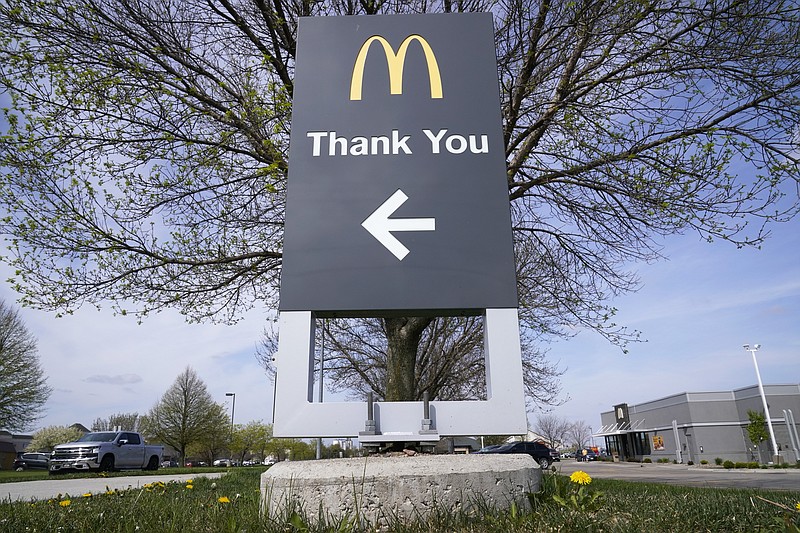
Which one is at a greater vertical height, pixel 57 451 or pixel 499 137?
pixel 499 137

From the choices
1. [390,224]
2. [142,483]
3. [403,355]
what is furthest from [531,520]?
[142,483]

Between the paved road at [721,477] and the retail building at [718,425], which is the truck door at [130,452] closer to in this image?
the paved road at [721,477]

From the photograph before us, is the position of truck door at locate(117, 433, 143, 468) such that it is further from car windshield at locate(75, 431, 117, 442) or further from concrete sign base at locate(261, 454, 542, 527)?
concrete sign base at locate(261, 454, 542, 527)

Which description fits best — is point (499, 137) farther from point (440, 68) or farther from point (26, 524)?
point (26, 524)

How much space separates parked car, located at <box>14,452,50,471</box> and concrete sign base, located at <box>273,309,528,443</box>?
1822 inches

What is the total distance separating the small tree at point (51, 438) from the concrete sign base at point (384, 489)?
172 ft

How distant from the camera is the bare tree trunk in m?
8.37

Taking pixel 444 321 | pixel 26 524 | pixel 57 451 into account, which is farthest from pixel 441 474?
pixel 57 451

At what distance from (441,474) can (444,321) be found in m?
15.8

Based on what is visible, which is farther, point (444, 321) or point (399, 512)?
point (444, 321)

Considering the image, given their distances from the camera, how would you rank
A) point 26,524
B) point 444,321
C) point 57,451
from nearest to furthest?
point 26,524 → point 57,451 → point 444,321

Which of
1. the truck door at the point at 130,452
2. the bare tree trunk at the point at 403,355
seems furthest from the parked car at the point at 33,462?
the bare tree trunk at the point at 403,355

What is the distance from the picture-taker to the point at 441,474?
2.46m

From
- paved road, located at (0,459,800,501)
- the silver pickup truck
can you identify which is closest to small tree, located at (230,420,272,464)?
the silver pickup truck
